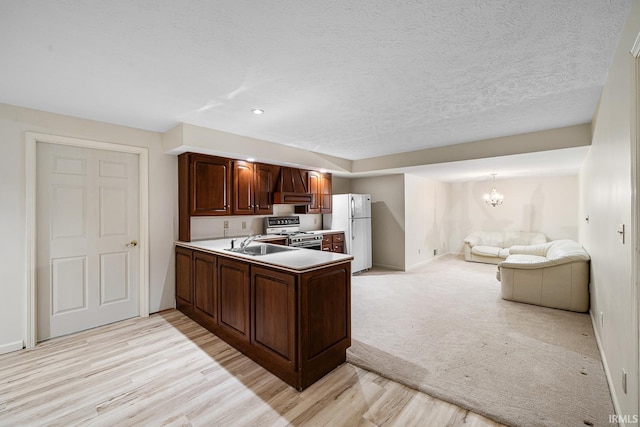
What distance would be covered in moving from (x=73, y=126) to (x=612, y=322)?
536 centimetres

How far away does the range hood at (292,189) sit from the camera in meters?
4.79

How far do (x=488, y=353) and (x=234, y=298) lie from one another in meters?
2.54

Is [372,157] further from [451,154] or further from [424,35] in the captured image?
[424,35]

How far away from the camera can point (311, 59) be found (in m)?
1.94

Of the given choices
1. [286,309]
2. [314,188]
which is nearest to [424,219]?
[314,188]

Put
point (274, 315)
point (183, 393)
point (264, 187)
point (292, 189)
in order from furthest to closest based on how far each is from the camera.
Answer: point (292, 189), point (264, 187), point (274, 315), point (183, 393)

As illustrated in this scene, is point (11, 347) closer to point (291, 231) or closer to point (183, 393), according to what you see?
A: point (183, 393)

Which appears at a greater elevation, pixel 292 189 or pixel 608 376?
pixel 292 189

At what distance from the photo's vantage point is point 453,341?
2.90 meters

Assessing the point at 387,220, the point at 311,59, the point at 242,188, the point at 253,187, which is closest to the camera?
the point at 311,59

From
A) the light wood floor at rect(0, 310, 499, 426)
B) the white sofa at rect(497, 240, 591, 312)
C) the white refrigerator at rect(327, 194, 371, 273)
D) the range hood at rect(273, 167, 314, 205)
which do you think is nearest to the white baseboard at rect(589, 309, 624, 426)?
the white sofa at rect(497, 240, 591, 312)

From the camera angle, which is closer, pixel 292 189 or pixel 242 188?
pixel 242 188

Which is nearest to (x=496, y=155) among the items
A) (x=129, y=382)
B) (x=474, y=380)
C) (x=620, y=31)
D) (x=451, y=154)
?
(x=451, y=154)

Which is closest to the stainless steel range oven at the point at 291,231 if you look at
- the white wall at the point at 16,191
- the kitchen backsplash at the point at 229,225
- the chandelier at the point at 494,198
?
the kitchen backsplash at the point at 229,225
